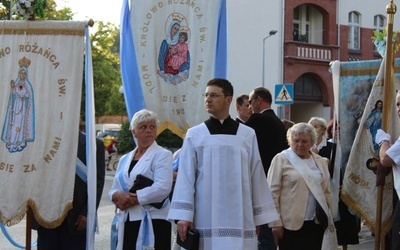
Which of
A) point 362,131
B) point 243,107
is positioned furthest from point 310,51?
point 362,131

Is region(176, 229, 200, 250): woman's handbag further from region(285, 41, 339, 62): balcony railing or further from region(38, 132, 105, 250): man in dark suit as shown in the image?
region(285, 41, 339, 62): balcony railing

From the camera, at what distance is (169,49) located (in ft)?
27.0

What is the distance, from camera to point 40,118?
6918 mm

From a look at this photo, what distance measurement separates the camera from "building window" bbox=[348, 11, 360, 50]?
38.6 metres

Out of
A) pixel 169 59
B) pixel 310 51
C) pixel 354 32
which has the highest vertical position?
pixel 354 32

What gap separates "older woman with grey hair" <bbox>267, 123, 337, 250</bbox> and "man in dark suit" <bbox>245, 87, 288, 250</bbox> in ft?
2.03

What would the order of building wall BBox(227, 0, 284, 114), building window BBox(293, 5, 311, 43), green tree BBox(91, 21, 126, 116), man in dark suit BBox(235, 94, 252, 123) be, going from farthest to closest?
green tree BBox(91, 21, 126, 116)
building window BBox(293, 5, 311, 43)
building wall BBox(227, 0, 284, 114)
man in dark suit BBox(235, 94, 252, 123)

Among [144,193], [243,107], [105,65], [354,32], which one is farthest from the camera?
[105,65]

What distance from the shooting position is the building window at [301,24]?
120 ft

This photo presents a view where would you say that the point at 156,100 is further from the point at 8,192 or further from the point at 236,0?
the point at 236,0

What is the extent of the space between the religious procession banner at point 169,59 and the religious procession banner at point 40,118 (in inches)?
50.2

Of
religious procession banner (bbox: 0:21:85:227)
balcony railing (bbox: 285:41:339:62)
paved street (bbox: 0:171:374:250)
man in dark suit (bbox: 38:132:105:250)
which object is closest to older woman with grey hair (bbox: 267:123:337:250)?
man in dark suit (bbox: 38:132:105:250)

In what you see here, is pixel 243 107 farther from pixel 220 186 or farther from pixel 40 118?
pixel 220 186

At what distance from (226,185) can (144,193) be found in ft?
3.16
